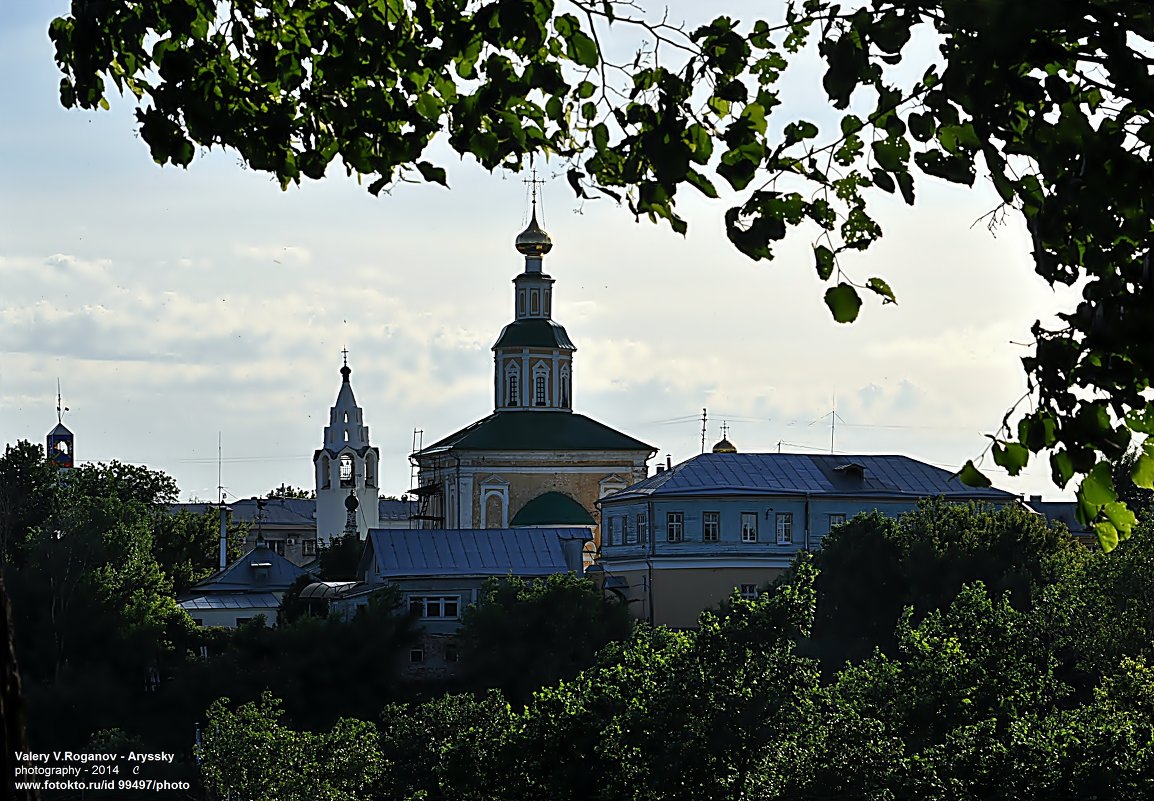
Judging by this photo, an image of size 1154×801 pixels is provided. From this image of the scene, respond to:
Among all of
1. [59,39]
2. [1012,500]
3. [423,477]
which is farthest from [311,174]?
[423,477]

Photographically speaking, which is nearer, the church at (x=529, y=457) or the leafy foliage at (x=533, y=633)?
the leafy foliage at (x=533, y=633)

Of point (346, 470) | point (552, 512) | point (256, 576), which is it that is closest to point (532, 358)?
point (552, 512)

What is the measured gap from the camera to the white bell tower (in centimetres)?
6575

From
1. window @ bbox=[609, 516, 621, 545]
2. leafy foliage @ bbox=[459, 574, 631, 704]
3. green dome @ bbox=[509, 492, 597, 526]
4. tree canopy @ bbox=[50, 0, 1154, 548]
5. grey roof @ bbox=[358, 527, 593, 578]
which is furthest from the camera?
green dome @ bbox=[509, 492, 597, 526]

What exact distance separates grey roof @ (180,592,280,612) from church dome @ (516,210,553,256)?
1837 centimetres

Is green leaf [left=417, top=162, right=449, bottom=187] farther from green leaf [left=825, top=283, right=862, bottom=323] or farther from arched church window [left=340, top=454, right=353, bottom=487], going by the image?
arched church window [left=340, top=454, right=353, bottom=487]

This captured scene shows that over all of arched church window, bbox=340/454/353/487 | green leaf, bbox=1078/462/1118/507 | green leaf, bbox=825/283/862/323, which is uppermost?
arched church window, bbox=340/454/353/487

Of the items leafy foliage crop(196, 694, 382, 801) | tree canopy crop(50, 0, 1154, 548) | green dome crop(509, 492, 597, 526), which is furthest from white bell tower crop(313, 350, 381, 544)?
tree canopy crop(50, 0, 1154, 548)

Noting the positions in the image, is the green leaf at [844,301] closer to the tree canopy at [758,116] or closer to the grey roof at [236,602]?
the tree canopy at [758,116]

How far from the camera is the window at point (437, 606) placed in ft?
144

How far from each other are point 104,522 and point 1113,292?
4585 cm

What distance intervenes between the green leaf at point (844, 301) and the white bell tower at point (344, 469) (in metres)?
62.0

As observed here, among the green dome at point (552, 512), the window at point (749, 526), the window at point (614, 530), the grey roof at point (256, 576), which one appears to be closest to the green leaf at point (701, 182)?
the window at point (749, 526)

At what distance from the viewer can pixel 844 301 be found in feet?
12.8
